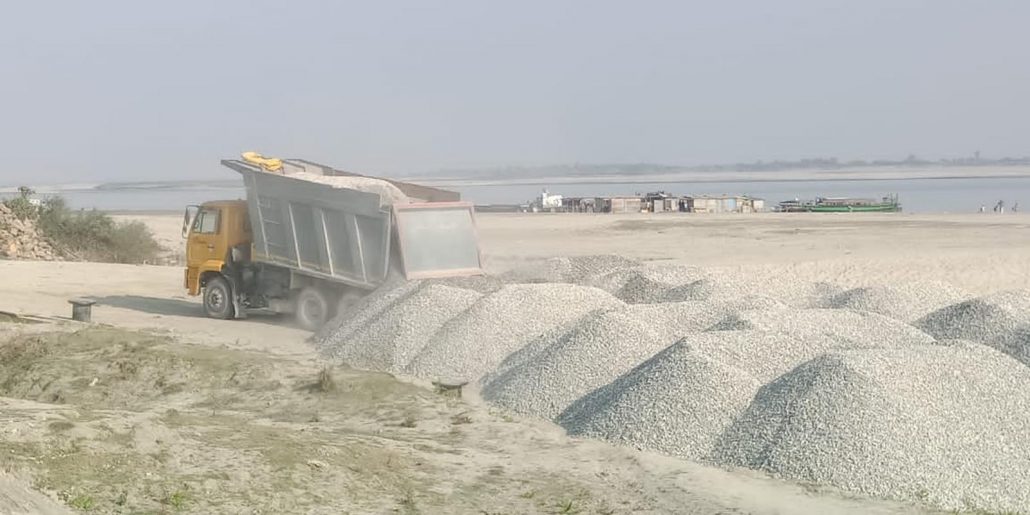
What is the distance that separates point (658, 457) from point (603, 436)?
0.79 m

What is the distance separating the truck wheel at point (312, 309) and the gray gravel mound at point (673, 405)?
8.04 m

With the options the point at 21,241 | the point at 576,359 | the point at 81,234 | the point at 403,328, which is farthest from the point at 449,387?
the point at 81,234

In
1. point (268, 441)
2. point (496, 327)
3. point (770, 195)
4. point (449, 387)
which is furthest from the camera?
point (770, 195)

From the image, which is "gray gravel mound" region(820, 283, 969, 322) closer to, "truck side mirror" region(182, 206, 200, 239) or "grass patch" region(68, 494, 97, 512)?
"truck side mirror" region(182, 206, 200, 239)

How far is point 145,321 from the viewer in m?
19.9

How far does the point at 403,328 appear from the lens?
15.0 metres

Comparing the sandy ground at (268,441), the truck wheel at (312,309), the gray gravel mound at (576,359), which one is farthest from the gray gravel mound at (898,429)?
the truck wheel at (312,309)

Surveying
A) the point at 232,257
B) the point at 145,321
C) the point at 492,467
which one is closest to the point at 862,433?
the point at 492,467

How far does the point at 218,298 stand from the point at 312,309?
231 cm

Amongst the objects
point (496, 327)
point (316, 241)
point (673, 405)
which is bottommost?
point (673, 405)

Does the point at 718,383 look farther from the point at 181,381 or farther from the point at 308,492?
the point at 181,381

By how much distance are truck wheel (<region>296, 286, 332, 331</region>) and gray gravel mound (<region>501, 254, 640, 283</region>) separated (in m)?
3.30

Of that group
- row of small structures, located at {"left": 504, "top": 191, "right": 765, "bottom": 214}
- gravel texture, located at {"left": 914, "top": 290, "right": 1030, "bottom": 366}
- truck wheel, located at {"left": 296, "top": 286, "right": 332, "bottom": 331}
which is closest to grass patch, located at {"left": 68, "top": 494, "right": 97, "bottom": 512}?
gravel texture, located at {"left": 914, "top": 290, "right": 1030, "bottom": 366}

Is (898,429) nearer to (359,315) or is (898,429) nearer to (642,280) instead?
(359,315)
